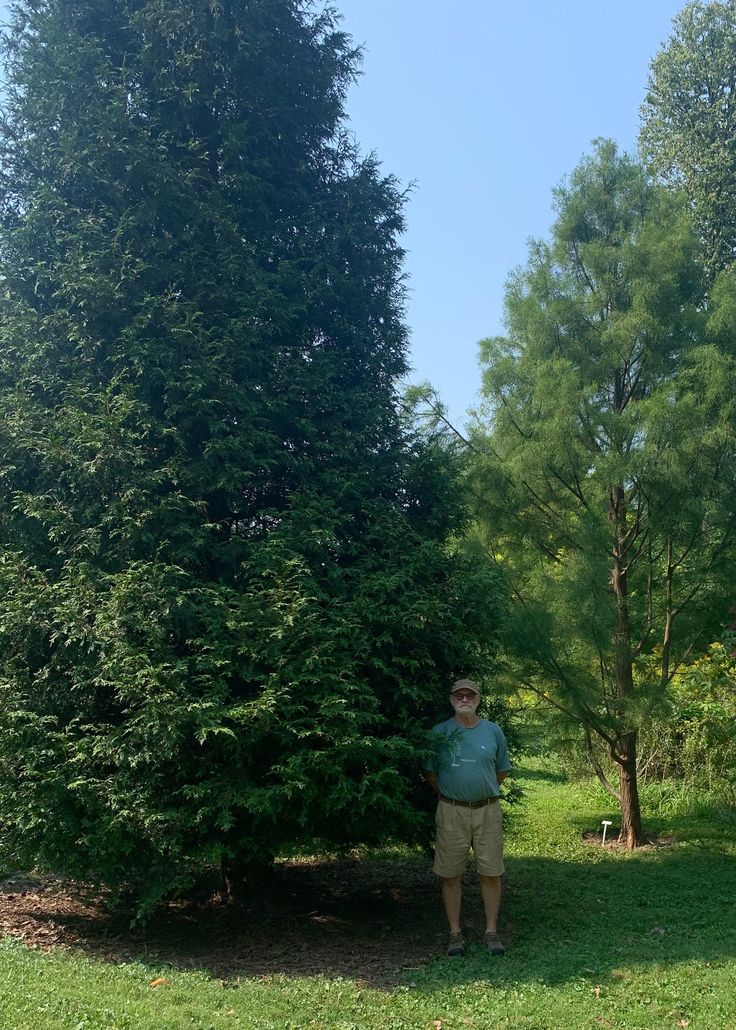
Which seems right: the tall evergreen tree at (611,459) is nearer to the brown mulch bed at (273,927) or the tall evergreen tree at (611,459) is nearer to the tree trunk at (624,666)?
the tree trunk at (624,666)

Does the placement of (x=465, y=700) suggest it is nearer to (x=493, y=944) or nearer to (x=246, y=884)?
(x=493, y=944)

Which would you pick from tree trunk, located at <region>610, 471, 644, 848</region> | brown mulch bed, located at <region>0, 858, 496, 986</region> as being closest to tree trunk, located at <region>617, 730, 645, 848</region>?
tree trunk, located at <region>610, 471, 644, 848</region>

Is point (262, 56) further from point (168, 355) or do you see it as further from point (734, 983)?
point (734, 983)

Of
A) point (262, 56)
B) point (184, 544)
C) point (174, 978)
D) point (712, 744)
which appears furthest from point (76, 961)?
point (712, 744)

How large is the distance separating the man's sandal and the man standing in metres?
0.05

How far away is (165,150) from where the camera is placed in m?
6.82

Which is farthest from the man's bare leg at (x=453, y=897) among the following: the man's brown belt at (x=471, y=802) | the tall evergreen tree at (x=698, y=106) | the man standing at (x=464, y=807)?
the tall evergreen tree at (x=698, y=106)

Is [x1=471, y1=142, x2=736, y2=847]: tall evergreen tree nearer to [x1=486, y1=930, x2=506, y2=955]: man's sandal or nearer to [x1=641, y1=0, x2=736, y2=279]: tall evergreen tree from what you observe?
[x1=486, y1=930, x2=506, y2=955]: man's sandal

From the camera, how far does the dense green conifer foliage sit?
5.50 meters

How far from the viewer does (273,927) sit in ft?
21.0

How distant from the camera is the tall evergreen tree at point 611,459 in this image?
8414mm

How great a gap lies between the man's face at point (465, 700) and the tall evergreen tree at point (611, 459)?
2241mm

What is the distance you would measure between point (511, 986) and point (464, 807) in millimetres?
1239

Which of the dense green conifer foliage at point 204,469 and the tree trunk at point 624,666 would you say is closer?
the dense green conifer foliage at point 204,469
